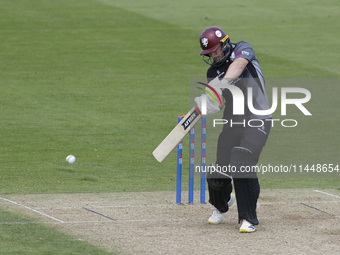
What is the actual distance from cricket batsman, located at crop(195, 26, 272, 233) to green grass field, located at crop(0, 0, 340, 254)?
1.88 metres

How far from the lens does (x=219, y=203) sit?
9.32 meters

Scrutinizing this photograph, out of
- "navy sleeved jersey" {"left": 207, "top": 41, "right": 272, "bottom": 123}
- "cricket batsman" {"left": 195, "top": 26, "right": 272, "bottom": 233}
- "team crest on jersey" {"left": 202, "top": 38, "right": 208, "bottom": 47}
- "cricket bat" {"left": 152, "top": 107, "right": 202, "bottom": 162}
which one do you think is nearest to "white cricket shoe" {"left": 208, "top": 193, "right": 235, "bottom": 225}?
"cricket batsman" {"left": 195, "top": 26, "right": 272, "bottom": 233}

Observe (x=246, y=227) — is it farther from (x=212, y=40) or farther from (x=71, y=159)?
(x=71, y=159)

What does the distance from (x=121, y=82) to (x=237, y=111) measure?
12155 millimetres

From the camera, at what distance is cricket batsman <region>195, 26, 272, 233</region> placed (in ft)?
28.9

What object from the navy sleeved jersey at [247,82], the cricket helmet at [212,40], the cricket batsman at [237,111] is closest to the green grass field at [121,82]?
the cricket batsman at [237,111]

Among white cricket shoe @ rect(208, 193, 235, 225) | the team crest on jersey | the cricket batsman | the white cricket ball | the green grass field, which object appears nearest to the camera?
the cricket batsman

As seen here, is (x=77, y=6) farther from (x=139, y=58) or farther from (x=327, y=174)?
(x=327, y=174)

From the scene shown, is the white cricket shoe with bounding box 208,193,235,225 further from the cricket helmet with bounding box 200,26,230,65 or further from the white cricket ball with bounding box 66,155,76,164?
the white cricket ball with bounding box 66,155,76,164

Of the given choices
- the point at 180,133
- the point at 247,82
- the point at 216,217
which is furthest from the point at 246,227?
the point at 247,82

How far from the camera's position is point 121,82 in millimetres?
20906

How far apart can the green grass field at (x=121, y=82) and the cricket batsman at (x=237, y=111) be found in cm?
188

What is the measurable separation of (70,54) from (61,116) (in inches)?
281

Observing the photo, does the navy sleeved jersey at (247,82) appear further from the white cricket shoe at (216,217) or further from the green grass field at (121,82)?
the green grass field at (121,82)
